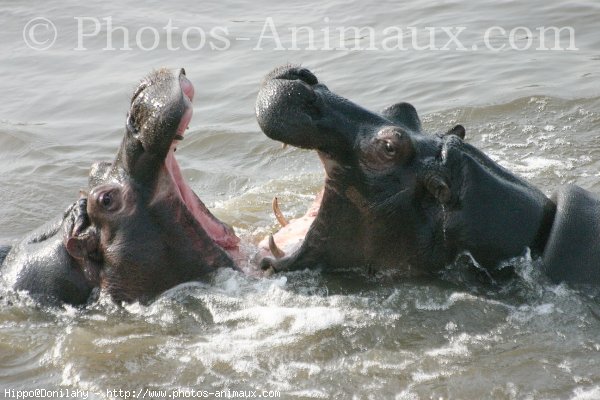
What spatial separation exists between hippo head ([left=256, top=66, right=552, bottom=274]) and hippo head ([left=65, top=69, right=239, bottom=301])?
61 centimetres

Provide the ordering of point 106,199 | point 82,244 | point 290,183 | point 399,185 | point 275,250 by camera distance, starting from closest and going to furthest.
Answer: point 399,185
point 106,199
point 82,244
point 275,250
point 290,183

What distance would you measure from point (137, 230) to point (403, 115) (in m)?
1.78

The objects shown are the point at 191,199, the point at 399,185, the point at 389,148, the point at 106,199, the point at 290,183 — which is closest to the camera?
the point at 389,148

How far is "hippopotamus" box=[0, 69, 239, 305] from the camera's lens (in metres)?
6.02

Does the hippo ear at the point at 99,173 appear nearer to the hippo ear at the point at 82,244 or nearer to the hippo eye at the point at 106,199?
the hippo eye at the point at 106,199

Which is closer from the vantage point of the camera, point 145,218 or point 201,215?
point 145,218

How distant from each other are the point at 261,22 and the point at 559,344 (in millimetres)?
11215

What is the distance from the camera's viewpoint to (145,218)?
6215 millimetres

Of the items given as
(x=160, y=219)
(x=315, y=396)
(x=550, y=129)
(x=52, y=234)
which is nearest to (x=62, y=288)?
(x=52, y=234)

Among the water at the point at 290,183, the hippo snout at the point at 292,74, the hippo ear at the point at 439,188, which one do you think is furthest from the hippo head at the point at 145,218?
the hippo ear at the point at 439,188

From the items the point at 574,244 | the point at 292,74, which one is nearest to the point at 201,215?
the point at 292,74

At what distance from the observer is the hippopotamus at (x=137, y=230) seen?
6.02 m

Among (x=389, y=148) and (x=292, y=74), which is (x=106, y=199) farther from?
(x=389, y=148)

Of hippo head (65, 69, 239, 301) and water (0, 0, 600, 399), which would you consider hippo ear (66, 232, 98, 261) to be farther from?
water (0, 0, 600, 399)
